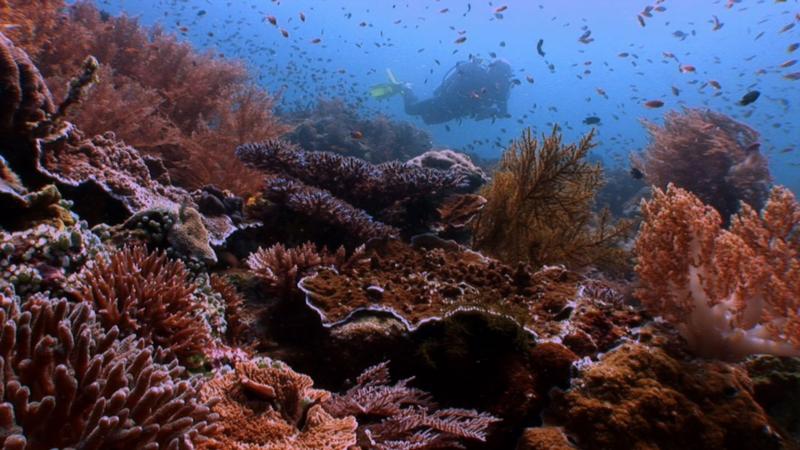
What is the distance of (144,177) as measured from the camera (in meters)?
5.30

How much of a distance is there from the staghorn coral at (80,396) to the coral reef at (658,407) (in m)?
2.28

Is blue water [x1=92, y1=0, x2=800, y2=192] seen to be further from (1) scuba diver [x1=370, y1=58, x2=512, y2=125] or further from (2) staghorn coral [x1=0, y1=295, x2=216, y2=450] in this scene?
(2) staghorn coral [x1=0, y1=295, x2=216, y2=450]

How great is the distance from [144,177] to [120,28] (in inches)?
260

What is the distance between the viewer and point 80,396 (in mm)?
1653

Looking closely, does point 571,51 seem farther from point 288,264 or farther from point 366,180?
point 288,264

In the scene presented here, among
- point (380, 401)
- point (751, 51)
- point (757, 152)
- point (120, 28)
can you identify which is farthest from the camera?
point (751, 51)

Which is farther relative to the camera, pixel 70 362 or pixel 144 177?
pixel 144 177

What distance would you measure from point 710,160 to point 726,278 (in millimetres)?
9908

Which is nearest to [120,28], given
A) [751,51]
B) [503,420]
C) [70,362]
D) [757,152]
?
[70,362]

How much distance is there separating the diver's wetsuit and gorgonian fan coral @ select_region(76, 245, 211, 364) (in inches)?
1036

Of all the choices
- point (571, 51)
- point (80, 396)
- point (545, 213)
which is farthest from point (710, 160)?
point (571, 51)

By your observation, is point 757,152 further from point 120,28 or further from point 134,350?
point 120,28

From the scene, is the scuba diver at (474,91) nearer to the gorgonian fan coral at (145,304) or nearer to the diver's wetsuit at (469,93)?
the diver's wetsuit at (469,93)

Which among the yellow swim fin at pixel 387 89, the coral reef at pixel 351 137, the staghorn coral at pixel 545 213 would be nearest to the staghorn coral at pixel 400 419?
the staghorn coral at pixel 545 213
